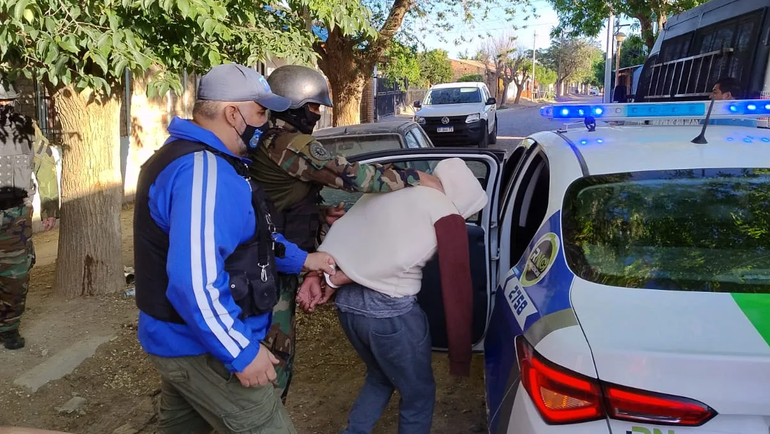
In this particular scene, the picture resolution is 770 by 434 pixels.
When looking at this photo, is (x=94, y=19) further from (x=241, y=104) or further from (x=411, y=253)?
(x=411, y=253)

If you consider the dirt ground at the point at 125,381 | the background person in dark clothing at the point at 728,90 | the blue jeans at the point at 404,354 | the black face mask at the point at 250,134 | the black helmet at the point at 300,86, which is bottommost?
the dirt ground at the point at 125,381

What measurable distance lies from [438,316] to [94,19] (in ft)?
9.33

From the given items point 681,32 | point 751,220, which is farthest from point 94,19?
point 681,32

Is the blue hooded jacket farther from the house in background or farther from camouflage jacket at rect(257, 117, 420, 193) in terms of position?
the house in background

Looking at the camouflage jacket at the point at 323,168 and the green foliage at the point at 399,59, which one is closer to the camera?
the camouflage jacket at the point at 323,168

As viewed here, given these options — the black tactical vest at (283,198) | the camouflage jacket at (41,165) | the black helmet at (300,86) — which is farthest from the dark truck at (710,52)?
the camouflage jacket at (41,165)

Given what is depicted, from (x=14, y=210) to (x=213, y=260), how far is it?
316 cm

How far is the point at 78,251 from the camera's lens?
5.38 m

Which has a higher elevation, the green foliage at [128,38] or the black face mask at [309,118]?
the green foliage at [128,38]

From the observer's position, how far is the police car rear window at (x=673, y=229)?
82.3 inches

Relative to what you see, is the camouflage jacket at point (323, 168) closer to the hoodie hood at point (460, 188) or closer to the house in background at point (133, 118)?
the hoodie hood at point (460, 188)

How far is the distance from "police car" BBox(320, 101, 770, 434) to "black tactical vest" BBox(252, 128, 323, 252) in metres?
0.75

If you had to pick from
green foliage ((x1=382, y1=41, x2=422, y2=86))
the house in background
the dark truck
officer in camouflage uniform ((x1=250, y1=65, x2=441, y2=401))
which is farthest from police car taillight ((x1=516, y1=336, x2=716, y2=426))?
green foliage ((x1=382, y1=41, x2=422, y2=86))

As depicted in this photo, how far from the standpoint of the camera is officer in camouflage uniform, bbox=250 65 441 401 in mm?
2625
